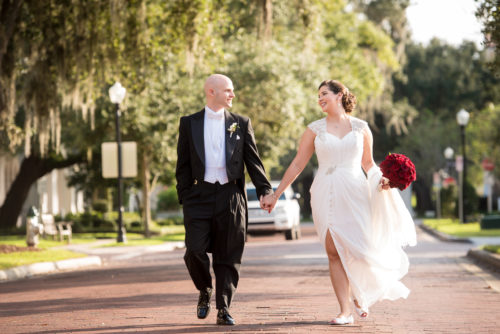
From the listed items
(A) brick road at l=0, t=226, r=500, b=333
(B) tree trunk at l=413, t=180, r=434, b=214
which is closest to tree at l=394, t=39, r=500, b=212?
(B) tree trunk at l=413, t=180, r=434, b=214

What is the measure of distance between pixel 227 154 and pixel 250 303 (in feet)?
9.14

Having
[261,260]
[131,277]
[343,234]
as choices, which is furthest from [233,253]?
[261,260]

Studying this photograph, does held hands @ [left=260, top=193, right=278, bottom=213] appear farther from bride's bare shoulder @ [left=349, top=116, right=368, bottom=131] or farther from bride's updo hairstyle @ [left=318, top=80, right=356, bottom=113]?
bride's updo hairstyle @ [left=318, top=80, right=356, bottom=113]

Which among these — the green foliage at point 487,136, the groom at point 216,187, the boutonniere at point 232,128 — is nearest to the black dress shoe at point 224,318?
the groom at point 216,187

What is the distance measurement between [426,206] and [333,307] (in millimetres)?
59859

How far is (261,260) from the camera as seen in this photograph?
18.8m

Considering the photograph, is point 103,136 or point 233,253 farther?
point 103,136

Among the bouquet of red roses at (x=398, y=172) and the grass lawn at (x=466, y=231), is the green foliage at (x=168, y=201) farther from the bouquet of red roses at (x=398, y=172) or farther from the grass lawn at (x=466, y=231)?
the bouquet of red roses at (x=398, y=172)

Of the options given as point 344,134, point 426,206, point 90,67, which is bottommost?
point 426,206

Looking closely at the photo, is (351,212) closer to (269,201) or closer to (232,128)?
(269,201)

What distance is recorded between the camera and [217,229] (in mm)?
8242

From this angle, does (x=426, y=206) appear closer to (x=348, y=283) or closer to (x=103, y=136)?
(x=103, y=136)

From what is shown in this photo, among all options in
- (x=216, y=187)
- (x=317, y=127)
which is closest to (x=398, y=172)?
(x=317, y=127)

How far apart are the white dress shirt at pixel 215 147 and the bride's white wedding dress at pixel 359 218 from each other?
86 centimetres
